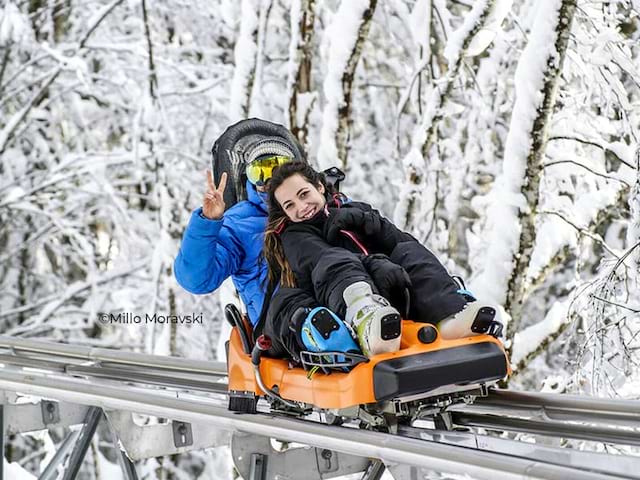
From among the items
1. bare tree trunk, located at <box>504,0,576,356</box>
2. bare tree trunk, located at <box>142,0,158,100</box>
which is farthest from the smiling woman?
bare tree trunk, located at <box>142,0,158,100</box>

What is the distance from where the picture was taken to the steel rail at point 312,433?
2.02 metres

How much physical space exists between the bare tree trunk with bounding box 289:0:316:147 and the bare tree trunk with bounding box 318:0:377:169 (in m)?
0.22

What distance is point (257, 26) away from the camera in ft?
21.8

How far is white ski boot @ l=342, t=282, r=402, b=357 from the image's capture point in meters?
2.72

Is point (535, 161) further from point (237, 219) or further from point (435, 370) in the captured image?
point (435, 370)

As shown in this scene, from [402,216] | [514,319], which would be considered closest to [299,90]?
[402,216]

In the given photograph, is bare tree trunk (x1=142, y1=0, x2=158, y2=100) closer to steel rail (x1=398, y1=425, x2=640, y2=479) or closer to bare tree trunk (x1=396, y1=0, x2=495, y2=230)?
bare tree trunk (x1=396, y1=0, x2=495, y2=230)

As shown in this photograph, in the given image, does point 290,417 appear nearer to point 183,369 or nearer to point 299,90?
point 183,369

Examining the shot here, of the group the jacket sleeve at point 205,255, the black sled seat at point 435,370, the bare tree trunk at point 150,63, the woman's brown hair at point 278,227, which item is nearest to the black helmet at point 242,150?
the jacket sleeve at point 205,255

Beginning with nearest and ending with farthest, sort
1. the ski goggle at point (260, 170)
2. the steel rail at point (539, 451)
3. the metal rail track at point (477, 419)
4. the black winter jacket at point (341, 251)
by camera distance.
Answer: the metal rail track at point (477, 419) < the steel rail at point (539, 451) < the black winter jacket at point (341, 251) < the ski goggle at point (260, 170)

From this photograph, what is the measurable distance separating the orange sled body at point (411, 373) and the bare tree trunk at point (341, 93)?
10.6 ft

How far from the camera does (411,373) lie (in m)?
2.67

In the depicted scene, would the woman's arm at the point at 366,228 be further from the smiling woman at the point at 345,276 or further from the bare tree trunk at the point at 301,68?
the bare tree trunk at the point at 301,68

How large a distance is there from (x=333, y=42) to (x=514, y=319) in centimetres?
201
